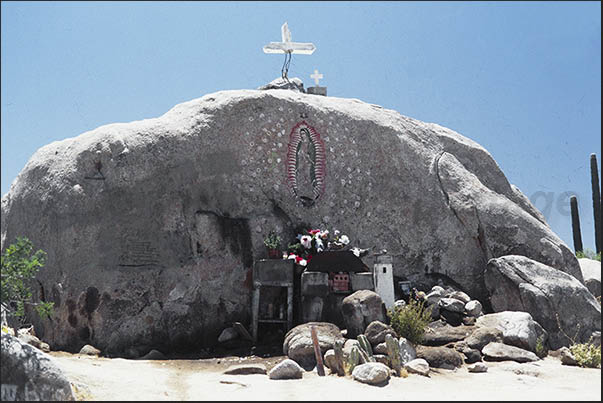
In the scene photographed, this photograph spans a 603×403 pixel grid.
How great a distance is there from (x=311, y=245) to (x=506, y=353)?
4239 mm

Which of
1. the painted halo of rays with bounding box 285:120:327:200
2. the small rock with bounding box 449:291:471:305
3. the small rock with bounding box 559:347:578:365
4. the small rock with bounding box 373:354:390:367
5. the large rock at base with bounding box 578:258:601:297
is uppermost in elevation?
the painted halo of rays with bounding box 285:120:327:200

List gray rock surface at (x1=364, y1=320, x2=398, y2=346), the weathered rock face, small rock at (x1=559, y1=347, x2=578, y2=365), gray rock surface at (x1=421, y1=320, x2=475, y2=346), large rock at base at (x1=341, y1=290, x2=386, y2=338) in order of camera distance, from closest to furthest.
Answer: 1. gray rock surface at (x1=364, y1=320, x2=398, y2=346)
2. small rock at (x1=559, y1=347, x2=578, y2=365)
3. large rock at base at (x1=341, y1=290, x2=386, y2=338)
4. gray rock surface at (x1=421, y1=320, x2=475, y2=346)
5. the weathered rock face

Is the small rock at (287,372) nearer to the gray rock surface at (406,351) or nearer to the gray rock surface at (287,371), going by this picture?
the gray rock surface at (287,371)

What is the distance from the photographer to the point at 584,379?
8.60m

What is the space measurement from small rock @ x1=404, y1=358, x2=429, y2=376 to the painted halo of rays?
5.20 meters

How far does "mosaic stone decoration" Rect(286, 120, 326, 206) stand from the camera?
513 inches

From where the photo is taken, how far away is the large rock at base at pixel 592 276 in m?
15.0

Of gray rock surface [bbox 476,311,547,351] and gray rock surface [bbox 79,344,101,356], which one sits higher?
gray rock surface [bbox 476,311,547,351]

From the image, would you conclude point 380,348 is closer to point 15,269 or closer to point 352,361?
point 352,361

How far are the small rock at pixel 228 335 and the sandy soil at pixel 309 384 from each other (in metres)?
1.41

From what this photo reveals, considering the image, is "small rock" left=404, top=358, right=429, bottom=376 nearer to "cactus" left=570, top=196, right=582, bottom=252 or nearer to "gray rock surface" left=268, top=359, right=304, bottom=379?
"gray rock surface" left=268, top=359, right=304, bottom=379

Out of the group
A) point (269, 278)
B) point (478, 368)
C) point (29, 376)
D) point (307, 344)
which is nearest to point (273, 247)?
point (269, 278)

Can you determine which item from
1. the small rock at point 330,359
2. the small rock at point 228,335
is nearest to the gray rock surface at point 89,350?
the small rock at point 228,335

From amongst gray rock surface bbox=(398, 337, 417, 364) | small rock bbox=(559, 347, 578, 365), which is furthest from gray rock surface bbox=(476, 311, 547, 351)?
gray rock surface bbox=(398, 337, 417, 364)
